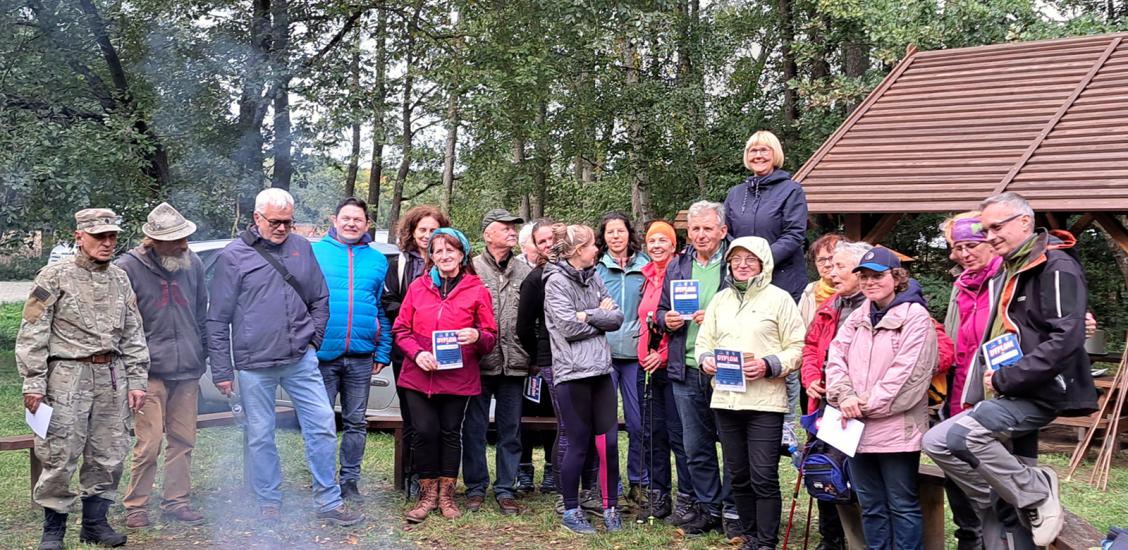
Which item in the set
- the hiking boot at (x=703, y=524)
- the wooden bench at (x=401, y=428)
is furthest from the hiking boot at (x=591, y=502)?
the wooden bench at (x=401, y=428)

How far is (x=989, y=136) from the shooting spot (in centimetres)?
952

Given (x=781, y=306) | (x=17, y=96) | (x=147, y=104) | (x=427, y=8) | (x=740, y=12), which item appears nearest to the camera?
(x=781, y=306)

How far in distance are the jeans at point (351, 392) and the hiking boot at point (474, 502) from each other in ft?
2.52

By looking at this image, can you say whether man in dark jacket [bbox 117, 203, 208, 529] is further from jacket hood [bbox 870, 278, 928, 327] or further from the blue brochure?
jacket hood [bbox 870, 278, 928, 327]

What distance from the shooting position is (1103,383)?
8.17 meters

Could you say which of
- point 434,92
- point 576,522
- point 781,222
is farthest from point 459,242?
point 434,92

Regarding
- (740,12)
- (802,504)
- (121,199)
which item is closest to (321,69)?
(121,199)

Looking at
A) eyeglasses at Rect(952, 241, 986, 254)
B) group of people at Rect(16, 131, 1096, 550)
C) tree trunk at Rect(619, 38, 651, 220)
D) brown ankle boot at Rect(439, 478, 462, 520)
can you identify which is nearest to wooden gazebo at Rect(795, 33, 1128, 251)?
group of people at Rect(16, 131, 1096, 550)

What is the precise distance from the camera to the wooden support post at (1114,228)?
8242 mm

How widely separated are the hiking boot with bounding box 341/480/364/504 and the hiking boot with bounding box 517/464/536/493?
1081 millimetres

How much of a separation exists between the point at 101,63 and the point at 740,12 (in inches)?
596

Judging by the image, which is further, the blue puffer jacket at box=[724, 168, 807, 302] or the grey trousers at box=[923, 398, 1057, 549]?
the blue puffer jacket at box=[724, 168, 807, 302]

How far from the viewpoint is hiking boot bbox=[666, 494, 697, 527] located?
564 centimetres

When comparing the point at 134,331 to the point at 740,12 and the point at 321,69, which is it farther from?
the point at 740,12
